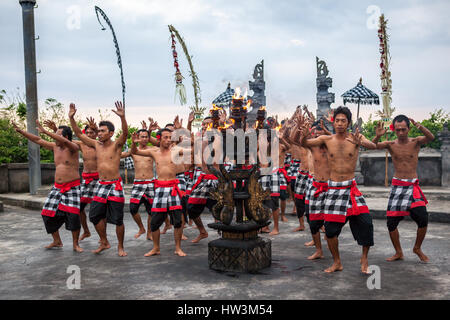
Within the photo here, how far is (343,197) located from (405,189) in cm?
112

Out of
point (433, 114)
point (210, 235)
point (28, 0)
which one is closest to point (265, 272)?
point (210, 235)

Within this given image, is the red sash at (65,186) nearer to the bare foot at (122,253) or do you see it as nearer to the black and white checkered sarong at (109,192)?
the black and white checkered sarong at (109,192)

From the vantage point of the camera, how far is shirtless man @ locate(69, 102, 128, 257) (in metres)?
6.80

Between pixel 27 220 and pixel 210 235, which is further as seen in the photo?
pixel 27 220

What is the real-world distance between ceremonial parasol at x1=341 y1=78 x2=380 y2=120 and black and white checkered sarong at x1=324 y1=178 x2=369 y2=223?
13745mm

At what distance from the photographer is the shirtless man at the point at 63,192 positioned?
704 cm

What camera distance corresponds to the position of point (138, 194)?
8.07 meters

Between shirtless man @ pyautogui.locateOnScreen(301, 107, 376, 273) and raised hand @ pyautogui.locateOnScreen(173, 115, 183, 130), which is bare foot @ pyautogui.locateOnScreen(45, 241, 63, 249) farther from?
shirtless man @ pyautogui.locateOnScreen(301, 107, 376, 273)

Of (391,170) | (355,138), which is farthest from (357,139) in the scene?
(391,170)

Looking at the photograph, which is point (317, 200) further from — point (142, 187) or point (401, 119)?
point (142, 187)

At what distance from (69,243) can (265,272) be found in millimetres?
3810

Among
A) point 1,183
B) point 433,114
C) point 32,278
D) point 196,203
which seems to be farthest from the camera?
point 433,114

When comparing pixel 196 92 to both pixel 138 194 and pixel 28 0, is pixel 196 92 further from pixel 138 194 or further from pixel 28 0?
pixel 138 194

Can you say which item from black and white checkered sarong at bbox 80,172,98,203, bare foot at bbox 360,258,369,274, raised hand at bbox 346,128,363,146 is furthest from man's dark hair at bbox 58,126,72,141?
bare foot at bbox 360,258,369,274
